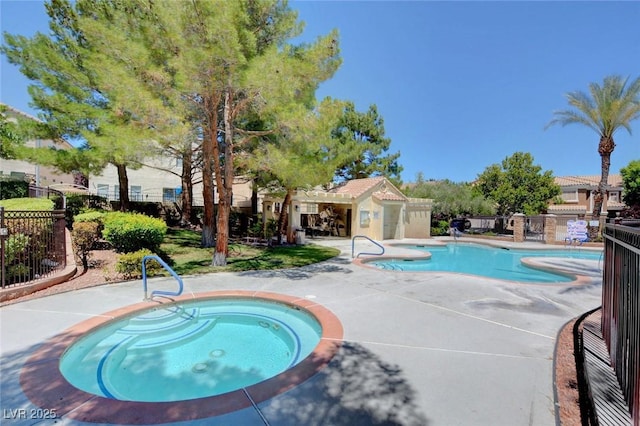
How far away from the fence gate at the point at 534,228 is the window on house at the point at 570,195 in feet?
55.6

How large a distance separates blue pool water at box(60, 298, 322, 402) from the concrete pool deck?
643 mm

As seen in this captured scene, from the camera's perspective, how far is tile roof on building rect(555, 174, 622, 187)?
1478 inches

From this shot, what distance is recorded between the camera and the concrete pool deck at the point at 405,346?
2.98 metres

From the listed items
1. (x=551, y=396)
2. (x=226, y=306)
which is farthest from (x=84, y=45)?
(x=551, y=396)

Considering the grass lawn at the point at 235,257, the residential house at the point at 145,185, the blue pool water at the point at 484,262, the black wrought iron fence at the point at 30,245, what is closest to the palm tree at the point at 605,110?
the blue pool water at the point at 484,262

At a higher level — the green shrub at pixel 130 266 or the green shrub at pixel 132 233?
the green shrub at pixel 132 233

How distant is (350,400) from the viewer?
3168mm

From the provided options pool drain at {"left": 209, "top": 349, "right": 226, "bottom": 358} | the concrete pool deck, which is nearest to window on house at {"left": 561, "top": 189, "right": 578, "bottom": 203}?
the concrete pool deck

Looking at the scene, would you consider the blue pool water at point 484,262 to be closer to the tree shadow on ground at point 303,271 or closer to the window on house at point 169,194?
the tree shadow on ground at point 303,271

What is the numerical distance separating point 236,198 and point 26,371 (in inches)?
1269

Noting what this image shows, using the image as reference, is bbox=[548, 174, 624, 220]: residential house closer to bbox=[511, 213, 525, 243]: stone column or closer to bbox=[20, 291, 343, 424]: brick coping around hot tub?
bbox=[511, 213, 525, 243]: stone column

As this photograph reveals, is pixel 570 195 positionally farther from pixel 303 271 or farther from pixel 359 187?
pixel 303 271

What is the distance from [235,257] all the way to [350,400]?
1000 centimetres

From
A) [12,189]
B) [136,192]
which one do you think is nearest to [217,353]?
[12,189]
